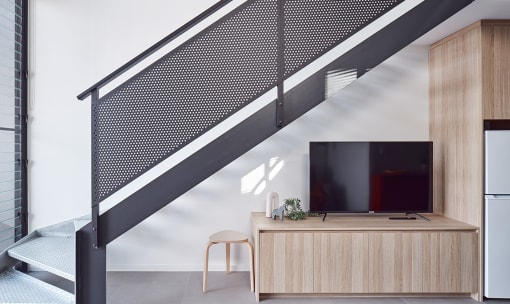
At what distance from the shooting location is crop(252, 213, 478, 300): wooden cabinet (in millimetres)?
3207

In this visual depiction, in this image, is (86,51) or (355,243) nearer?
(355,243)

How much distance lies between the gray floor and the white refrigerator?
20 centimetres

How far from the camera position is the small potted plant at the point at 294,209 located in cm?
355

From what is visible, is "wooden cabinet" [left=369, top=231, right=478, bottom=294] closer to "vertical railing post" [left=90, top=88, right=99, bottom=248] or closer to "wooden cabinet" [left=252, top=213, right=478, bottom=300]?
"wooden cabinet" [left=252, top=213, right=478, bottom=300]

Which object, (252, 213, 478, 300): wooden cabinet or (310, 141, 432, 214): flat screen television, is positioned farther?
(310, 141, 432, 214): flat screen television

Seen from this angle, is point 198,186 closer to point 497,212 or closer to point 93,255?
point 93,255

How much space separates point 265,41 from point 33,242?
270cm

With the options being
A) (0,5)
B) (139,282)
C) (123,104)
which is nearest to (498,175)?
(123,104)

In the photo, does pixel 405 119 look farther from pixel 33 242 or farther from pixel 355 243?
pixel 33 242

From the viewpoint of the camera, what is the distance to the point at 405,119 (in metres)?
4.02

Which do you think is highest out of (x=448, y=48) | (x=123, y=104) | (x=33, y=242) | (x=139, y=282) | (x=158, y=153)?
(x=448, y=48)

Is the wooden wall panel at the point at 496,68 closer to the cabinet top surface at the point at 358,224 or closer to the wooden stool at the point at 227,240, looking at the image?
the cabinet top surface at the point at 358,224

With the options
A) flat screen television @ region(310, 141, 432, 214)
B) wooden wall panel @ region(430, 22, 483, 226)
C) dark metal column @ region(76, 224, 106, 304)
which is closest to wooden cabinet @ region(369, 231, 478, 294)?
wooden wall panel @ region(430, 22, 483, 226)

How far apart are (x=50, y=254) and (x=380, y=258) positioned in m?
2.68
